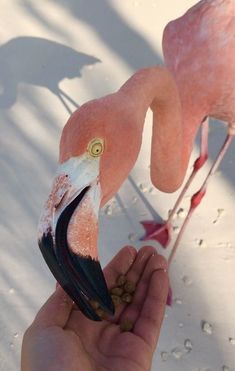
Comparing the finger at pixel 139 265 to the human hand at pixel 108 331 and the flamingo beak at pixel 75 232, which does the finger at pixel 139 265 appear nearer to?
the human hand at pixel 108 331

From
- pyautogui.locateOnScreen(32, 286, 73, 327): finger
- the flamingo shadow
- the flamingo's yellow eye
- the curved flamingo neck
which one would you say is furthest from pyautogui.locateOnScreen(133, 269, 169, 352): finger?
the flamingo shadow

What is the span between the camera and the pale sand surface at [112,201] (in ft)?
6.11

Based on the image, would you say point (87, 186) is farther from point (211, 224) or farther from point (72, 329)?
point (211, 224)

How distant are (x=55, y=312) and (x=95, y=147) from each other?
431 mm

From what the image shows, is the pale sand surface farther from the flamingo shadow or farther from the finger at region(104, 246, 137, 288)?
the finger at region(104, 246, 137, 288)

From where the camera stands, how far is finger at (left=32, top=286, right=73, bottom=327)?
132cm

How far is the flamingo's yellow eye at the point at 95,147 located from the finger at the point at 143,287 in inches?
17.6

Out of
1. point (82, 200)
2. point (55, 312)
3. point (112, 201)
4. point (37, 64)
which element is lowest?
point (112, 201)

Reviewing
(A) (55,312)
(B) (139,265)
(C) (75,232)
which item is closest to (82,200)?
(C) (75,232)

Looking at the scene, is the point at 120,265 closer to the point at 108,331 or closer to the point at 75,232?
the point at 108,331

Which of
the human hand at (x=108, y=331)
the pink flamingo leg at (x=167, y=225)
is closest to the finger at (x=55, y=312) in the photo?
the human hand at (x=108, y=331)

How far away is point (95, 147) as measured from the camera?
3.80 ft

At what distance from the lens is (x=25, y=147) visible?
2.42 m

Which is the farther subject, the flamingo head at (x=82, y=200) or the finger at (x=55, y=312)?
the finger at (x=55, y=312)
